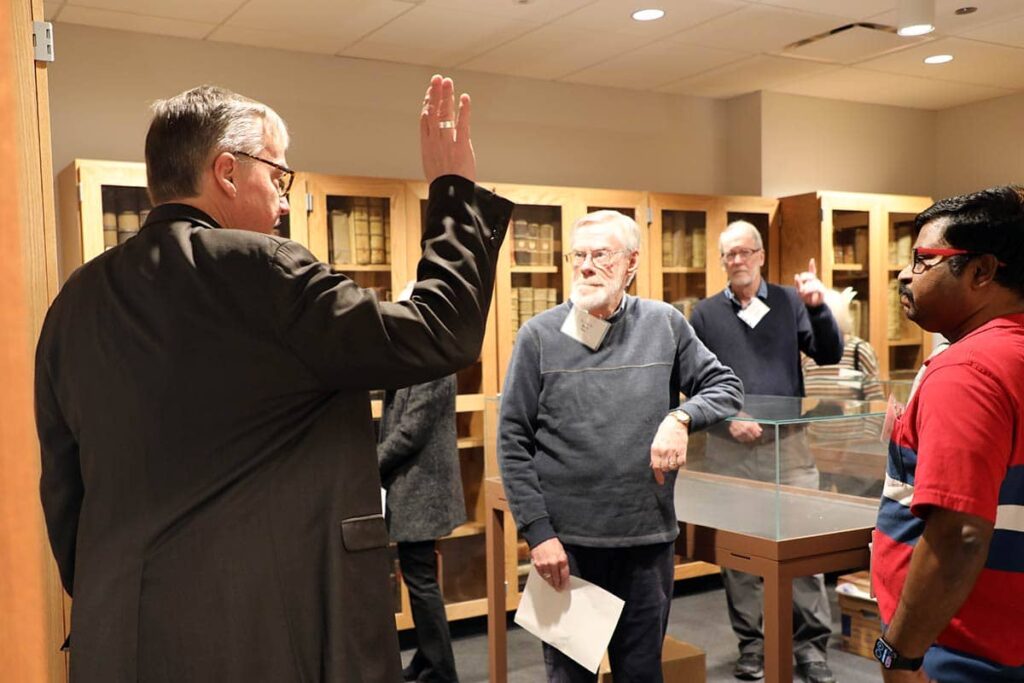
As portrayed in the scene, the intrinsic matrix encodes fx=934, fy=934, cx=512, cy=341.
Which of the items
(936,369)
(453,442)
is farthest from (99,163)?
(936,369)

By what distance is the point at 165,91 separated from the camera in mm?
4188

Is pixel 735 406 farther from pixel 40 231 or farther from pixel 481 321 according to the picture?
pixel 40 231

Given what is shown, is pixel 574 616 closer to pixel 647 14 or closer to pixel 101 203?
pixel 101 203

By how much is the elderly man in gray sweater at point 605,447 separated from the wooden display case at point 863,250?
3067 mm

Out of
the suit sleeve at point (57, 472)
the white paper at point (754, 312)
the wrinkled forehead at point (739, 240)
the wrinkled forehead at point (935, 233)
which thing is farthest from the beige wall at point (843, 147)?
the suit sleeve at point (57, 472)

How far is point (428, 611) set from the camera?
341 cm

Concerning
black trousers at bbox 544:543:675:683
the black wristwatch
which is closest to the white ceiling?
black trousers at bbox 544:543:675:683

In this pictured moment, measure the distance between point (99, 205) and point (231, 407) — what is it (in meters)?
2.84

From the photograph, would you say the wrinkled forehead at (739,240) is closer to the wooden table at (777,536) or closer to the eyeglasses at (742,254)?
the eyeglasses at (742,254)

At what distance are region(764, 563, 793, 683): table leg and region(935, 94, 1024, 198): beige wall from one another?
4.53m

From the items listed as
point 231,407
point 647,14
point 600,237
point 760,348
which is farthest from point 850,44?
point 231,407

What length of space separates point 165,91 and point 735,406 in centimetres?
309

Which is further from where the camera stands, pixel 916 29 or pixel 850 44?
pixel 850 44

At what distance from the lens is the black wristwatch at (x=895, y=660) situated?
1510mm
